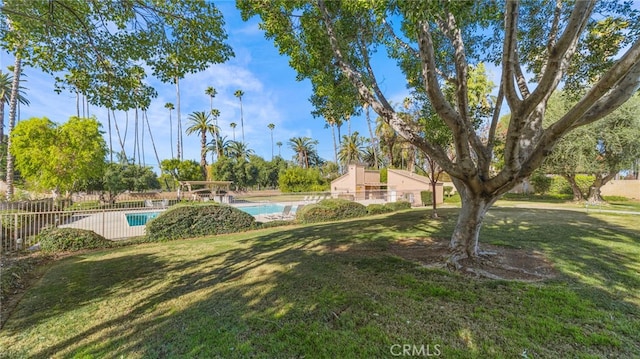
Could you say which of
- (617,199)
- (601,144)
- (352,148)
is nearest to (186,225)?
(601,144)

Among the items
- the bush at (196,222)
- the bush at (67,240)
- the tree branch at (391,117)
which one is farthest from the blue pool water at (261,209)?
the tree branch at (391,117)

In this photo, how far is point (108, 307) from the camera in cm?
375

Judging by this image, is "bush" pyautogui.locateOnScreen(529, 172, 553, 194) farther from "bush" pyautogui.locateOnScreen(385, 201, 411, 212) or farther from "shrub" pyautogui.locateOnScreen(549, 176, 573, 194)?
"bush" pyautogui.locateOnScreen(385, 201, 411, 212)

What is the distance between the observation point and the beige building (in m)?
19.2

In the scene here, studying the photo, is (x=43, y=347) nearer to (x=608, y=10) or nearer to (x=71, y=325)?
(x=71, y=325)

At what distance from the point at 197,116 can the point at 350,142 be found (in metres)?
25.0

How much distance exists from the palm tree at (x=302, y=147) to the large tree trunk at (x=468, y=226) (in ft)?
145

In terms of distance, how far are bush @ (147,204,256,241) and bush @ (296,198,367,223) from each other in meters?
2.83

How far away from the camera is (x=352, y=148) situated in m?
41.8

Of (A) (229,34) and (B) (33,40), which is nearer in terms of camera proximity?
(B) (33,40)

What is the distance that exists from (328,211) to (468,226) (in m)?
8.51

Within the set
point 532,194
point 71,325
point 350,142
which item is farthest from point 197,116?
point 532,194

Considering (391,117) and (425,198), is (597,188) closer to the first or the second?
(425,198)

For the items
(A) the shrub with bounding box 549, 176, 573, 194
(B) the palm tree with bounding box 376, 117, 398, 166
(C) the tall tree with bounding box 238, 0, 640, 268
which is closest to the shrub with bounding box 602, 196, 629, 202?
(A) the shrub with bounding box 549, 176, 573, 194
